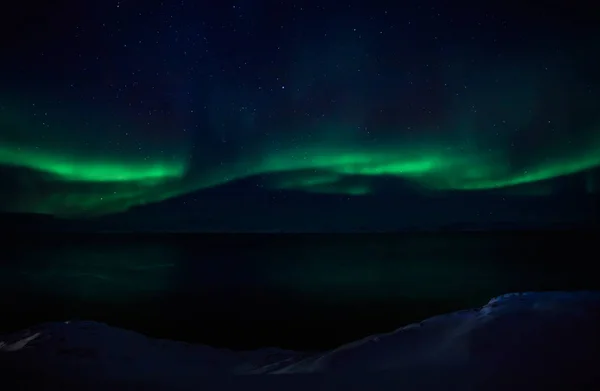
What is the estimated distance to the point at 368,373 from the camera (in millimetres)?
2850

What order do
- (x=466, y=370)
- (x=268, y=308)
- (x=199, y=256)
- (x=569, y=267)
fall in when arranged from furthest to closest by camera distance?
(x=199, y=256), (x=569, y=267), (x=268, y=308), (x=466, y=370)

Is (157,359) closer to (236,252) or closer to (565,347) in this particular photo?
(565,347)

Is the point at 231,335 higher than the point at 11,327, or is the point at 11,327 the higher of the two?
the point at 11,327

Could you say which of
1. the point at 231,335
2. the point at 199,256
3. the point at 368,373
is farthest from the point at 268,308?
the point at 199,256

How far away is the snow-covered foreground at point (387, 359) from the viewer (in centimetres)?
265

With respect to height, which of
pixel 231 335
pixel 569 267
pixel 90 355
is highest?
pixel 90 355

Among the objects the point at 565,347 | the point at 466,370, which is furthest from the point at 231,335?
the point at 565,347

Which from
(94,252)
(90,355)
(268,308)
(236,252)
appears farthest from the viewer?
(236,252)

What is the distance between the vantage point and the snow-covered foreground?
2.65m

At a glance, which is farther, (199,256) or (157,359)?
(199,256)

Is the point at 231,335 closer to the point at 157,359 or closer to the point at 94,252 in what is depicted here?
the point at 157,359

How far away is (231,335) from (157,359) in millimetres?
1615

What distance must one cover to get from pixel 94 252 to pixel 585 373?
12.3 meters

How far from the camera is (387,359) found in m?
3.03
